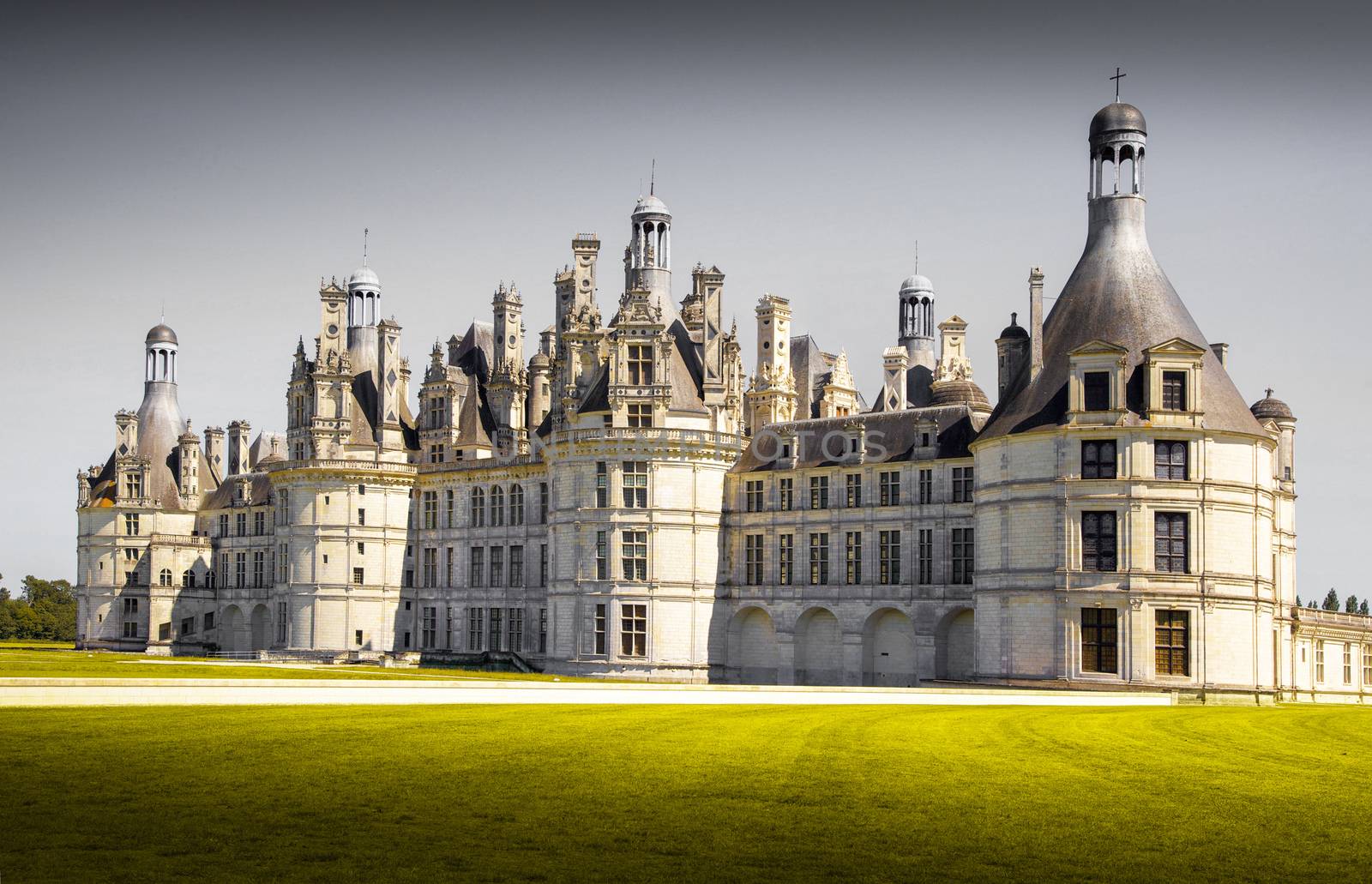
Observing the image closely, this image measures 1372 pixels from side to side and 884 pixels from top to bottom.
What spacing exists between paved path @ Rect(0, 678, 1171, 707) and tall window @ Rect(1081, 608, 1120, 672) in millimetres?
1979

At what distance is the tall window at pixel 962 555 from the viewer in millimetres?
60219

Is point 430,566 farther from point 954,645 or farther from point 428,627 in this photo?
point 954,645

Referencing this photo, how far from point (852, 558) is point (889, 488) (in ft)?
11.1

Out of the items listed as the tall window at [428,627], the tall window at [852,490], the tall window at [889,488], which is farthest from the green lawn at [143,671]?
the tall window at [428,627]

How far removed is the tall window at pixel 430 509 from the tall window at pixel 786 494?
23380mm

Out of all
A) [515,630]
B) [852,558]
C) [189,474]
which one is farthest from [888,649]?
[189,474]

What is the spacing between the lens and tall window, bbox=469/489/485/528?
8069 centimetres

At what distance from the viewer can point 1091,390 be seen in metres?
53.2

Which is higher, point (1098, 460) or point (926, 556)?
point (1098, 460)

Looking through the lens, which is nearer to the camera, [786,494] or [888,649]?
[888,649]

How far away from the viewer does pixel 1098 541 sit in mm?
52719

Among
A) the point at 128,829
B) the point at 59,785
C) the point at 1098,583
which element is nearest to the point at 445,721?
the point at 59,785

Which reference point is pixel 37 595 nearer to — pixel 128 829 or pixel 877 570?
pixel 877 570

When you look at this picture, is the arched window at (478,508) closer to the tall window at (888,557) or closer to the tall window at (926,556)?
the tall window at (888,557)
